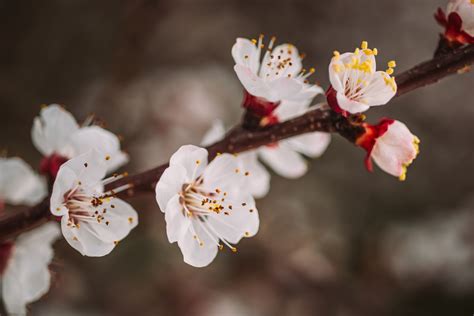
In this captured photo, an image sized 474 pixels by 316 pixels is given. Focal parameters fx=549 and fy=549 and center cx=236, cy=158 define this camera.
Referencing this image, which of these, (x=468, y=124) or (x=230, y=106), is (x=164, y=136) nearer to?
(x=230, y=106)

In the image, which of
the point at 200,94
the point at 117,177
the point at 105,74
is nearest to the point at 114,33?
the point at 105,74

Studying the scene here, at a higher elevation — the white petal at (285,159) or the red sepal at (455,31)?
the red sepal at (455,31)

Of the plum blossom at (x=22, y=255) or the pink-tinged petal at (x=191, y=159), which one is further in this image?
the plum blossom at (x=22, y=255)

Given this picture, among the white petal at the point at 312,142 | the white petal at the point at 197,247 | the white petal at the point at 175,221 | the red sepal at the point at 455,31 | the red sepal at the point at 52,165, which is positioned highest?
the red sepal at the point at 455,31

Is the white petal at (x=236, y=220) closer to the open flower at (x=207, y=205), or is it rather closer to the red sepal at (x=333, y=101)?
the open flower at (x=207, y=205)

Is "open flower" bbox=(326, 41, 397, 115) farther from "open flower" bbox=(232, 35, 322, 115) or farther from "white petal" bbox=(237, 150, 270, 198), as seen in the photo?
"white petal" bbox=(237, 150, 270, 198)

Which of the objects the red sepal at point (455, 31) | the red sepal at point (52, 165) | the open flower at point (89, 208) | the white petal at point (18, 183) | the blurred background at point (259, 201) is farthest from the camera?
the blurred background at point (259, 201)

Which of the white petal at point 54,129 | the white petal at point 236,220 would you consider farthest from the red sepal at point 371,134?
the white petal at point 54,129
